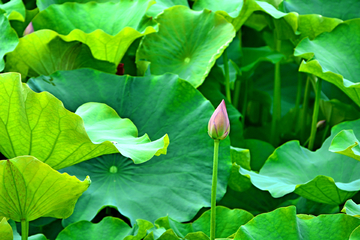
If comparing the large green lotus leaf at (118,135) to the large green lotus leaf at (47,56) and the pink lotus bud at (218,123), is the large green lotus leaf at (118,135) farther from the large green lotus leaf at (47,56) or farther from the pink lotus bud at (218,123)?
the large green lotus leaf at (47,56)

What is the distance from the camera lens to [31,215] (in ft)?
2.23

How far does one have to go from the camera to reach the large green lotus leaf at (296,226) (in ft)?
2.19

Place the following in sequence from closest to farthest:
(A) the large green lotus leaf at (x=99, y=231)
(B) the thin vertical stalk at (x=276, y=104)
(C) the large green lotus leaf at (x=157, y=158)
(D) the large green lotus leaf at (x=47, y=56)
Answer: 1. (A) the large green lotus leaf at (x=99, y=231)
2. (C) the large green lotus leaf at (x=157, y=158)
3. (D) the large green lotus leaf at (x=47, y=56)
4. (B) the thin vertical stalk at (x=276, y=104)

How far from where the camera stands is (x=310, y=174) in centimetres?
95

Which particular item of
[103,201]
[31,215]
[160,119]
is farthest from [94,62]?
[31,215]

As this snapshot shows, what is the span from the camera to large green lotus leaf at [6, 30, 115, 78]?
1.04 m

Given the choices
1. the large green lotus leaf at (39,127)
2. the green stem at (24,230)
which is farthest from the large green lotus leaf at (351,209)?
the green stem at (24,230)

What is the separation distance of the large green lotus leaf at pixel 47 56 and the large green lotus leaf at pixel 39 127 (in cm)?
39

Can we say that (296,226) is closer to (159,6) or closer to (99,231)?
(99,231)

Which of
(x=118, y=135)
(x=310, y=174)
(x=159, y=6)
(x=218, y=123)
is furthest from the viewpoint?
(x=159, y=6)

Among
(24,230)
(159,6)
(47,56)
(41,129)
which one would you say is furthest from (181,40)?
(24,230)

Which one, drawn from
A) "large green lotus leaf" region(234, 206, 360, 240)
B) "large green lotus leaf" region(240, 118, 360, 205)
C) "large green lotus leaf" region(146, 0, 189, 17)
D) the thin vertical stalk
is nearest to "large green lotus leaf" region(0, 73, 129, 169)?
"large green lotus leaf" region(234, 206, 360, 240)

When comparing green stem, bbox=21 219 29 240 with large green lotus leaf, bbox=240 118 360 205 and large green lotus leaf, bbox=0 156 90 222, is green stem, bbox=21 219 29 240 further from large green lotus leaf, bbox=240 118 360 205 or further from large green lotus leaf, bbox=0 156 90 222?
large green lotus leaf, bbox=240 118 360 205

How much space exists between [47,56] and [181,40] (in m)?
0.38
